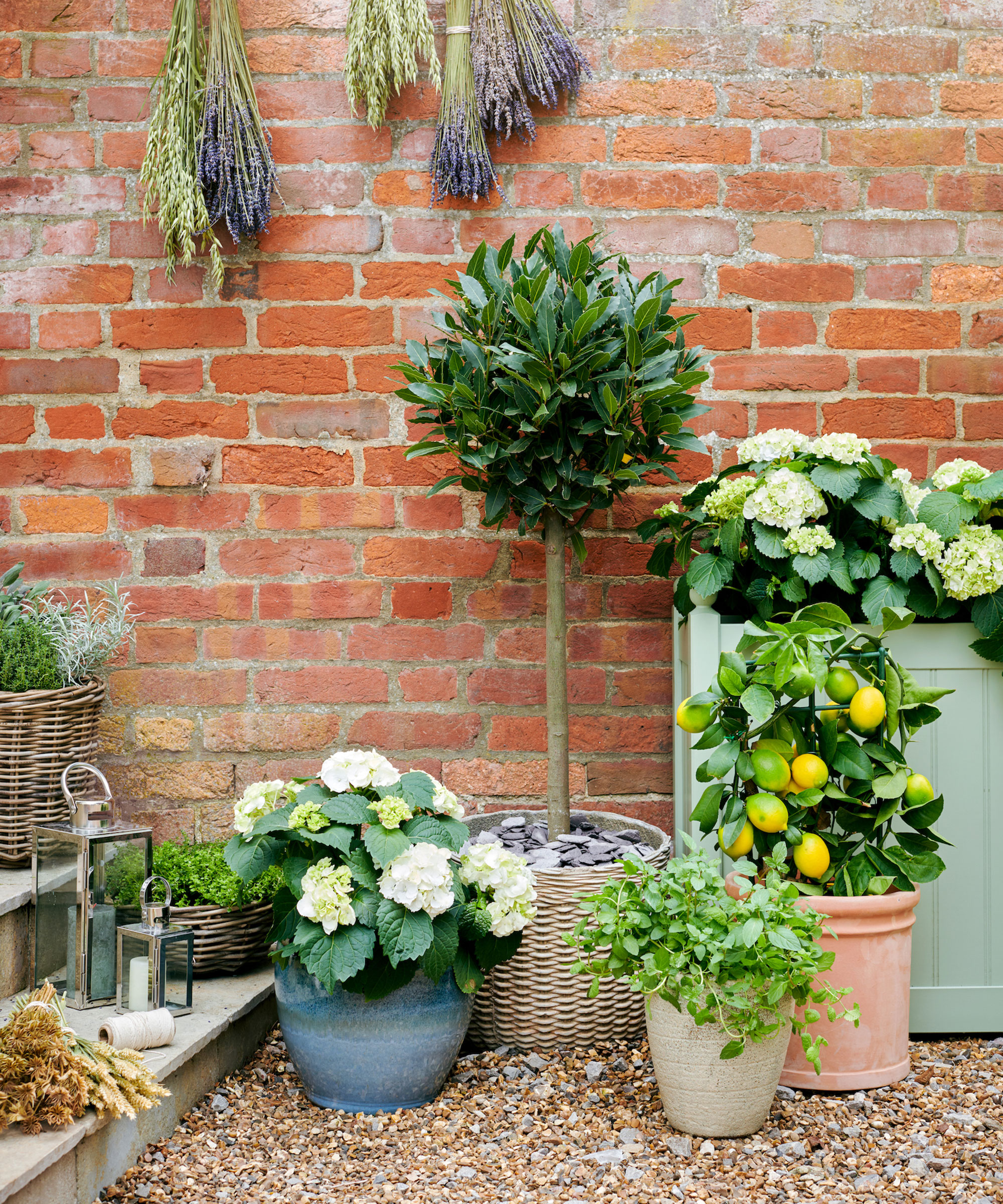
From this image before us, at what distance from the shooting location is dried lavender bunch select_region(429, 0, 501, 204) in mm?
2152

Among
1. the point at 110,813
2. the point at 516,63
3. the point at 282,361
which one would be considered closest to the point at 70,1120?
the point at 110,813

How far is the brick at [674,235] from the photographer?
2248 mm

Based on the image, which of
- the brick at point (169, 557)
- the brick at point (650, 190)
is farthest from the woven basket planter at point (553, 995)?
the brick at point (650, 190)

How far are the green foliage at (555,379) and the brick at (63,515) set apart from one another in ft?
2.60

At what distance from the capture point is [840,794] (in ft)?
5.43

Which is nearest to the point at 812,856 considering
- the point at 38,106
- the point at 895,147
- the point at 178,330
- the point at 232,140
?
the point at 895,147

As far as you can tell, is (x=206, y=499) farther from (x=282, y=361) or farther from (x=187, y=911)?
(x=187, y=911)

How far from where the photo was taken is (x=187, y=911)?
73.5 inches

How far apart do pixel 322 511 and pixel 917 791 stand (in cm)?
130

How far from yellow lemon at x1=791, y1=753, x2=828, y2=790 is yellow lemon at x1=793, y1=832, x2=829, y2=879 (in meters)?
0.08

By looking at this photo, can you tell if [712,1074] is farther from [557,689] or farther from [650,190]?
[650,190]

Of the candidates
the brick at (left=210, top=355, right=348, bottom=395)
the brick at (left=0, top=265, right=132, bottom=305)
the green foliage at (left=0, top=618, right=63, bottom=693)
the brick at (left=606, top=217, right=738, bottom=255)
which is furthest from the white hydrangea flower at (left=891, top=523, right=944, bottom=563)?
the brick at (left=0, top=265, right=132, bottom=305)

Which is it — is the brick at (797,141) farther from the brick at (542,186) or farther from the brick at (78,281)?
the brick at (78,281)

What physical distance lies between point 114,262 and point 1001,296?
1.92 m
